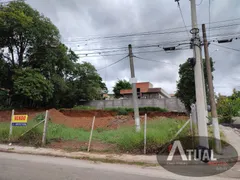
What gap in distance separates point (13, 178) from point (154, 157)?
4689 millimetres

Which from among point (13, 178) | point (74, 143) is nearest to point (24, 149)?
point (74, 143)

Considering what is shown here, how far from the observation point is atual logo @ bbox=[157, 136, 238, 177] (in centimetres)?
532

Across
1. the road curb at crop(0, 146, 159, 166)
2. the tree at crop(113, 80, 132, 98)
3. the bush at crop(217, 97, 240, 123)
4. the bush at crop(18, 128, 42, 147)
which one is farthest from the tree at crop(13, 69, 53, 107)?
the tree at crop(113, 80, 132, 98)

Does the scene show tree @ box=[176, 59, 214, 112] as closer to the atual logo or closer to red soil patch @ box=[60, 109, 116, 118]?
red soil patch @ box=[60, 109, 116, 118]

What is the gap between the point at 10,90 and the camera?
2231cm

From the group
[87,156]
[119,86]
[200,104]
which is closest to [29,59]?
[87,156]

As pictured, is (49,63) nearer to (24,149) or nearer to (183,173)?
(24,149)

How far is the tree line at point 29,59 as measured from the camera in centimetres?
1877

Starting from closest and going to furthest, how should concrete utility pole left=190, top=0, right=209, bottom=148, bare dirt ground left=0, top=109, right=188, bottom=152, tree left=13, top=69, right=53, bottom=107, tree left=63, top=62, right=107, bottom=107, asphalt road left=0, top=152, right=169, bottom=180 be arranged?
asphalt road left=0, top=152, right=169, bottom=180
concrete utility pole left=190, top=0, right=209, bottom=148
bare dirt ground left=0, top=109, right=188, bottom=152
tree left=13, top=69, right=53, bottom=107
tree left=63, top=62, right=107, bottom=107

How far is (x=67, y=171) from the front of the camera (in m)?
5.10

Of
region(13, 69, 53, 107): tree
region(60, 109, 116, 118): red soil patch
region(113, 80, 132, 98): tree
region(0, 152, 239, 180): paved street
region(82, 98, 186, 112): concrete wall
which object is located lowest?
region(0, 152, 239, 180): paved street

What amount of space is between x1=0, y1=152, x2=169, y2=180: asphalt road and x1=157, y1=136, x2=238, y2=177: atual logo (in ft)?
3.47

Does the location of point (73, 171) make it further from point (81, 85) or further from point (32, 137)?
point (81, 85)

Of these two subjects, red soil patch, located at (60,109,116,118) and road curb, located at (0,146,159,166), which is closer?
road curb, located at (0,146,159,166)
